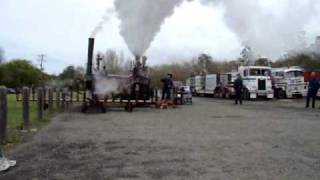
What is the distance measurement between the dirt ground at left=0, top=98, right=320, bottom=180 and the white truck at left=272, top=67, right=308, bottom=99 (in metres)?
35.6

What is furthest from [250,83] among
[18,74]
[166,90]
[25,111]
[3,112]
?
[18,74]

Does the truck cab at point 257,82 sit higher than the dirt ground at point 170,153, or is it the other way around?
the truck cab at point 257,82

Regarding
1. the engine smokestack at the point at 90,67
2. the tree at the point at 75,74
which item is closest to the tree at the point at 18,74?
the tree at the point at 75,74

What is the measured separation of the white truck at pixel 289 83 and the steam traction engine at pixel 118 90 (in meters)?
23.9

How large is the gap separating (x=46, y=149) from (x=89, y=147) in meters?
0.86

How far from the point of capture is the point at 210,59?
414 ft

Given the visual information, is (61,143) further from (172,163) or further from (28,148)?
(172,163)

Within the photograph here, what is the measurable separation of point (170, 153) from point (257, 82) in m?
39.5

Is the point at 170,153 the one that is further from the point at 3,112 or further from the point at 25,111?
the point at 25,111

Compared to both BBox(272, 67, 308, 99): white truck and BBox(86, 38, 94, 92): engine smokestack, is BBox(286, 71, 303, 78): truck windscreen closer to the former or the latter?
BBox(272, 67, 308, 99): white truck

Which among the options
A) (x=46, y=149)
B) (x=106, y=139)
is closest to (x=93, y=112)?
(x=106, y=139)

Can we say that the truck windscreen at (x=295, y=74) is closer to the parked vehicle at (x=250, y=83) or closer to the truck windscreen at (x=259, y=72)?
the parked vehicle at (x=250, y=83)

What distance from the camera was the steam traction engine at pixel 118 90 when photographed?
81.0 ft

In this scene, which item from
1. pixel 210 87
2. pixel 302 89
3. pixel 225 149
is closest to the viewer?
pixel 225 149
